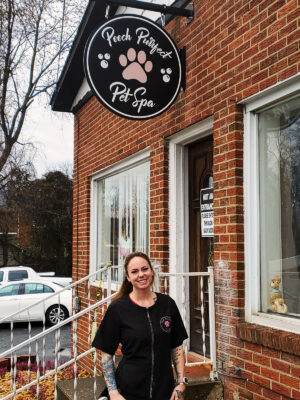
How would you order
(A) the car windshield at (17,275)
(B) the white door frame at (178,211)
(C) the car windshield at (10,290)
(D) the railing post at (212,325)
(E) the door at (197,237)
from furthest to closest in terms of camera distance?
(A) the car windshield at (17,275)
(C) the car windshield at (10,290)
(B) the white door frame at (178,211)
(E) the door at (197,237)
(D) the railing post at (212,325)

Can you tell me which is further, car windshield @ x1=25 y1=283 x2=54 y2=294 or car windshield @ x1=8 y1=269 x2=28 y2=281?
car windshield @ x1=8 y1=269 x2=28 y2=281

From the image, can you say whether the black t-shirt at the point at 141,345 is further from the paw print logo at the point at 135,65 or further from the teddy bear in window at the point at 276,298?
the paw print logo at the point at 135,65

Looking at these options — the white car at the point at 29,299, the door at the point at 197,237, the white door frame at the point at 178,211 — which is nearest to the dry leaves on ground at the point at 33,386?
the door at the point at 197,237

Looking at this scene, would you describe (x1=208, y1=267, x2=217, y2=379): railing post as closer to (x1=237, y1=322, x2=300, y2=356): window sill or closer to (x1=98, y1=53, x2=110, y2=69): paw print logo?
(x1=237, y1=322, x2=300, y2=356): window sill

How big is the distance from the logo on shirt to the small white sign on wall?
6.36 feet

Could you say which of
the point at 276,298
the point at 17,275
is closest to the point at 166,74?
the point at 276,298

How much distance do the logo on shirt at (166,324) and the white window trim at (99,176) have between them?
3.27m

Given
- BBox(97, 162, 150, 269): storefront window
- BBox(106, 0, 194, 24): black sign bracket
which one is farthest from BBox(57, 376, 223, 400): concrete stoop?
BBox(106, 0, 194, 24): black sign bracket

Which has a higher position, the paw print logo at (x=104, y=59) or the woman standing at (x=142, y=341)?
the paw print logo at (x=104, y=59)

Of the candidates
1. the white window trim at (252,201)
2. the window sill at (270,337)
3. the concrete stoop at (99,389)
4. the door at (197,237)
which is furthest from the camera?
the door at (197,237)

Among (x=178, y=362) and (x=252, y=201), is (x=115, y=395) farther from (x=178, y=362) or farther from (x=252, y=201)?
(x=252, y=201)

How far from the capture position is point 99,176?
7449 mm

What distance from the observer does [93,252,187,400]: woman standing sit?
8.39 ft

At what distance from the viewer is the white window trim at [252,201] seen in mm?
3639
